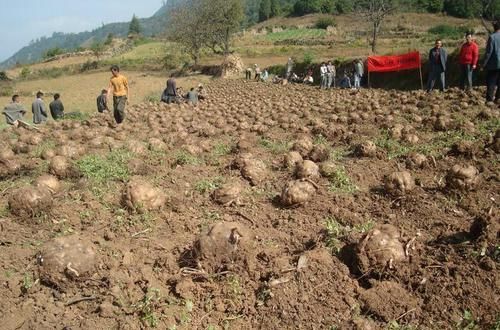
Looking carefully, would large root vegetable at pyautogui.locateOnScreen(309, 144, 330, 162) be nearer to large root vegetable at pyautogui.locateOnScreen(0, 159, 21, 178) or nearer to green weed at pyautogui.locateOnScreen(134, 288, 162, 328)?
green weed at pyautogui.locateOnScreen(134, 288, 162, 328)

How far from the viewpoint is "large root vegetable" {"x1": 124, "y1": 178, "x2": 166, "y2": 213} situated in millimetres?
4629

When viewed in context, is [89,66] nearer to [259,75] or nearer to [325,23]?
[259,75]

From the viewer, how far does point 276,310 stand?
3.15 metres

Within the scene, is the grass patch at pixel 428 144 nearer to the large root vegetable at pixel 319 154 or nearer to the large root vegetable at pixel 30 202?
the large root vegetable at pixel 319 154

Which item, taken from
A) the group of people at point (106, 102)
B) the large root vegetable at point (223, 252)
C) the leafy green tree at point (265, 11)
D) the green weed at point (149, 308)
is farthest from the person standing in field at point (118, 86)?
the leafy green tree at point (265, 11)

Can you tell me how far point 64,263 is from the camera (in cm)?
342

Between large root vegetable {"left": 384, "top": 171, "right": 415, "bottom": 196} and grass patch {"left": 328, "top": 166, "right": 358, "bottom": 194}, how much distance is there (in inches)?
17.5

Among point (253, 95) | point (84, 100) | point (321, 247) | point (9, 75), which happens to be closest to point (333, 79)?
point (253, 95)

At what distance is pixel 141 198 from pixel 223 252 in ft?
4.98

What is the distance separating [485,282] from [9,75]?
59654 millimetres

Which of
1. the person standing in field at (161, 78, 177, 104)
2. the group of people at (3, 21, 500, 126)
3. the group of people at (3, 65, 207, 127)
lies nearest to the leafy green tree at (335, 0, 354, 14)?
the group of people at (3, 21, 500, 126)

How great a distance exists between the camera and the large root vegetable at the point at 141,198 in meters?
4.63

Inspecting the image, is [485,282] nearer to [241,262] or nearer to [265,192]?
[241,262]

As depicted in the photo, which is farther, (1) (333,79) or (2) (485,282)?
(1) (333,79)
